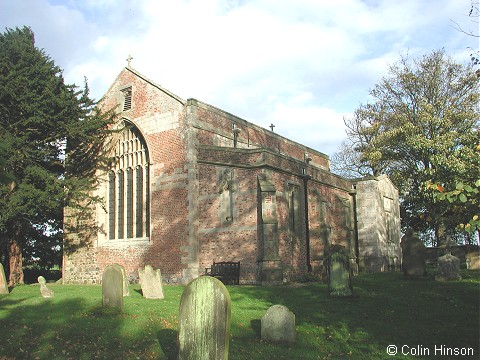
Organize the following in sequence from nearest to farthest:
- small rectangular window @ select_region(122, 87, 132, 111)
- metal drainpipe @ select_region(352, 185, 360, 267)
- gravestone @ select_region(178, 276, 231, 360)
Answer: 1. gravestone @ select_region(178, 276, 231, 360)
2. small rectangular window @ select_region(122, 87, 132, 111)
3. metal drainpipe @ select_region(352, 185, 360, 267)

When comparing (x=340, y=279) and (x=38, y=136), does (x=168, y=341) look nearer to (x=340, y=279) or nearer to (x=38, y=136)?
(x=340, y=279)

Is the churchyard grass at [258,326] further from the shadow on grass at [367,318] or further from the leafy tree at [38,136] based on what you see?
the leafy tree at [38,136]

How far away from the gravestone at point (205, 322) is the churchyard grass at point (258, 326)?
1.25 m

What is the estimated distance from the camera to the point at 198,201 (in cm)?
2048

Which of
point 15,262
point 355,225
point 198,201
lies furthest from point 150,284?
point 355,225

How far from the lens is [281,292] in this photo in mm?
15320

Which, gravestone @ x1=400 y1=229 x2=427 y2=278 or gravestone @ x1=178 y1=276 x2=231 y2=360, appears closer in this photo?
gravestone @ x1=178 y1=276 x2=231 y2=360

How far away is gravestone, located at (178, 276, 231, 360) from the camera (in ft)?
22.6

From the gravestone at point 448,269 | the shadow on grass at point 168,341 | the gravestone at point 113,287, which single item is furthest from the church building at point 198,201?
the shadow on grass at point 168,341

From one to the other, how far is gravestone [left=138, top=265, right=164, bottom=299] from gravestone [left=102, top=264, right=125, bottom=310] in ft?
7.81

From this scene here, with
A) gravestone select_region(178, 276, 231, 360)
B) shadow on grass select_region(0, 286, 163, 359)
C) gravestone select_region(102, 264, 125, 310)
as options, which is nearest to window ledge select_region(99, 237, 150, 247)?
shadow on grass select_region(0, 286, 163, 359)

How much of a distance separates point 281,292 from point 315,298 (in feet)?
5.13


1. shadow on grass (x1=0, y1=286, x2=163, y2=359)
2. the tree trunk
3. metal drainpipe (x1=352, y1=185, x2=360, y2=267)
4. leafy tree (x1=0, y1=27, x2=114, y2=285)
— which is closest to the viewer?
shadow on grass (x1=0, y1=286, x2=163, y2=359)

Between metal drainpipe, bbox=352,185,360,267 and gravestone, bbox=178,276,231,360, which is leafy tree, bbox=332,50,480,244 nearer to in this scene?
metal drainpipe, bbox=352,185,360,267
